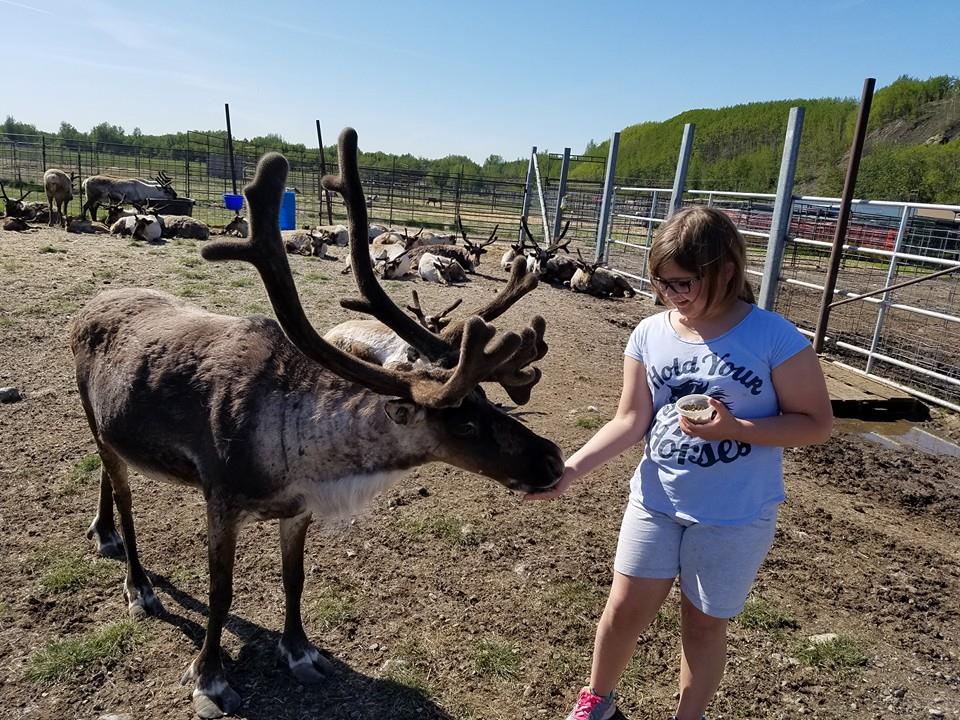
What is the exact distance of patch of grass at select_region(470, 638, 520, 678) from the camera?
304 cm

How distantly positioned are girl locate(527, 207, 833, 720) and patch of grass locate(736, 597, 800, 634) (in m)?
1.13

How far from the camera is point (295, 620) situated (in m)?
2.99

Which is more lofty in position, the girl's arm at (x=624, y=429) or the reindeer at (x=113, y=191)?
the reindeer at (x=113, y=191)

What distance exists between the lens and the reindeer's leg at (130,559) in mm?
3285

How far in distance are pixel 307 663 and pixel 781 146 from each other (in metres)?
65.5

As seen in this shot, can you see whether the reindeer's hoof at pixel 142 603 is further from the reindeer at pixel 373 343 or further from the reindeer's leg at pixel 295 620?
the reindeer at pixel 373 343

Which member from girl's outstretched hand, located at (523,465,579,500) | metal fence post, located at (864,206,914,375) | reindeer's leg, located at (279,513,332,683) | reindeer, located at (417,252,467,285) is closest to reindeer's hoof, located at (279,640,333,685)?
reindeer's leg, located at (279,513,332,683)

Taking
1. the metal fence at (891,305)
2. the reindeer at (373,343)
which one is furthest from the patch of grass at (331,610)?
the metal fence at (891,305)

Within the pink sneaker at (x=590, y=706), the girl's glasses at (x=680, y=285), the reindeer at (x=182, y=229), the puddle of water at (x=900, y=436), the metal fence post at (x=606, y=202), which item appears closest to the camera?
the girl's glasses at (x=680, y=285)

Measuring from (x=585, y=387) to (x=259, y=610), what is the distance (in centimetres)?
469

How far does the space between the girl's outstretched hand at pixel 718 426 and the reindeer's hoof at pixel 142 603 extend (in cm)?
278

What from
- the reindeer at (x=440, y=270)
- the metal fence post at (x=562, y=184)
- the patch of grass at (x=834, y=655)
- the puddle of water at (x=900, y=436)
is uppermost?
the metal fence post at (x=562, y=184)

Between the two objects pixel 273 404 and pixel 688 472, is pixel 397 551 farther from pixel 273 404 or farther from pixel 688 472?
pixel 688 472

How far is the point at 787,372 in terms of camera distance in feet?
6.76
